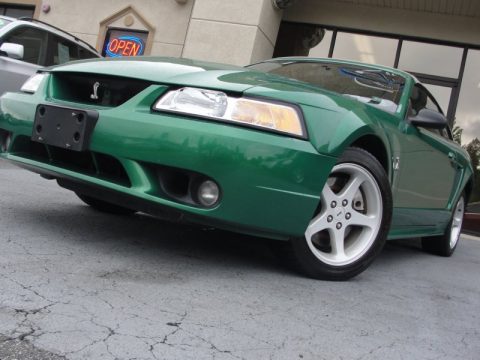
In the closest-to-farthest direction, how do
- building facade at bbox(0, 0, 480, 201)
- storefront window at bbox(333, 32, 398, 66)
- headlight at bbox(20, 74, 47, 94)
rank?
1. headlight at bbox(20, 74, 47, 94)
2. building facade at bbox(0, 0, 480, 201)
3. storefront window at bbox(333, 32, 398, 66)

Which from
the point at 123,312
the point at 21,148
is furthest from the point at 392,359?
the point at 21,148

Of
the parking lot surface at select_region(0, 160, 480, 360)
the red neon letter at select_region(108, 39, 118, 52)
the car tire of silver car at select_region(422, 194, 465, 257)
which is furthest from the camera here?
the red neon letter at select_region(108, 39, 118, 52)

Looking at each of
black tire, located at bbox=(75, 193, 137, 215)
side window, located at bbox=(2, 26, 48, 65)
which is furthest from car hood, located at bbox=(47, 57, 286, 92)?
side window, located at bbox=(2, 26, 48, 65)

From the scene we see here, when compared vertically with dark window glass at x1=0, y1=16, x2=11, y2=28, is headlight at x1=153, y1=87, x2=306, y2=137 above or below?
below

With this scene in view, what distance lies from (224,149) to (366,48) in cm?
898

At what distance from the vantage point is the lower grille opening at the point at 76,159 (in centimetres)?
263

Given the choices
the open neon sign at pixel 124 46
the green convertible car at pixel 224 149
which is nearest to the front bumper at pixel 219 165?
the green convertible car at pixel 224 149

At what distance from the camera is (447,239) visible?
4.74 meters

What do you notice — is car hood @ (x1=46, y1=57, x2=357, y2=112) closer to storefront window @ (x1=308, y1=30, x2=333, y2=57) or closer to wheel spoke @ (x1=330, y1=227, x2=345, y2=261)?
wheel spoke @ (x1=330, y1=227, x2=345, y2=261)

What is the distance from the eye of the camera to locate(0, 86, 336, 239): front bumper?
2387mm

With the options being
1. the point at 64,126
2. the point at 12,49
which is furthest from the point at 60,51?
the point at 64,126

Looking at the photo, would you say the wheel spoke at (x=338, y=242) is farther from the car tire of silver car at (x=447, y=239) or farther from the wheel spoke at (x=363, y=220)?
the car tire of silver car at (x=447, y=239)

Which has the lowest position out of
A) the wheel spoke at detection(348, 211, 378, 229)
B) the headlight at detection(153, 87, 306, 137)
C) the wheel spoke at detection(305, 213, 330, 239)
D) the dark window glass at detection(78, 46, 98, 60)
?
the wheel spoke at detection(305, 213, 330, 239)

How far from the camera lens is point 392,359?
6.23 ft
